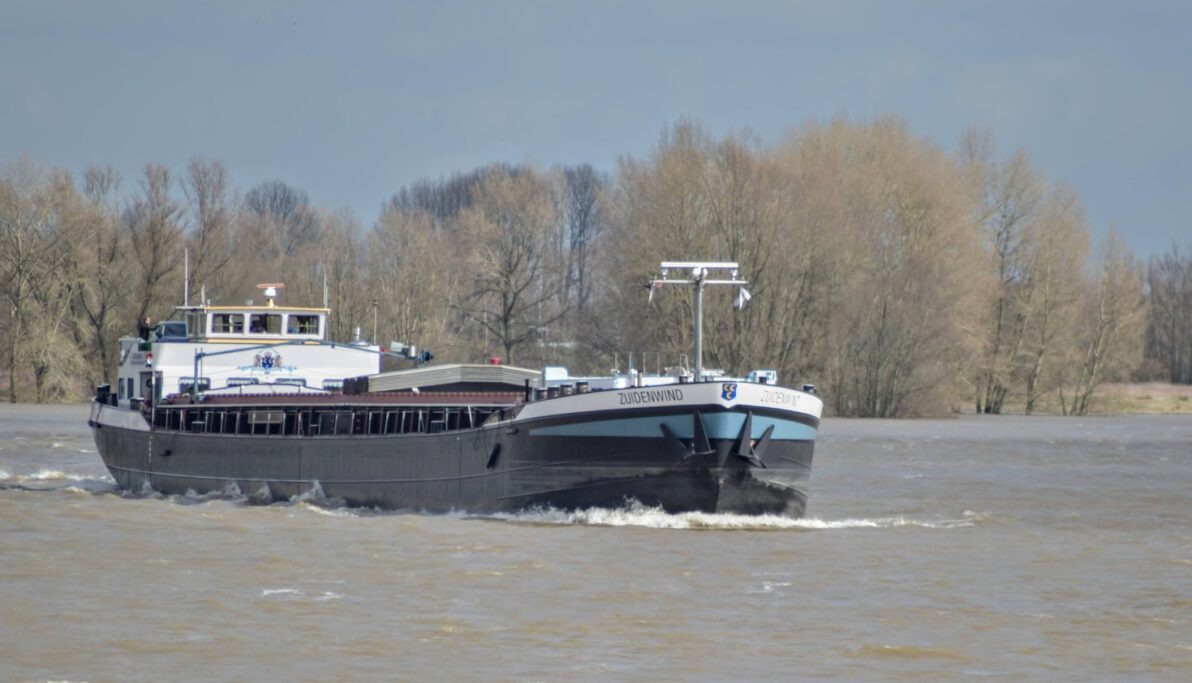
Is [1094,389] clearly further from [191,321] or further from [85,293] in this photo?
[191,321]

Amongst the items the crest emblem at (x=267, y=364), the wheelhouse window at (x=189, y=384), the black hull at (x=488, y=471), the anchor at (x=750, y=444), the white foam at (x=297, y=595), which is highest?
the crest emblem at (x=267, y=364)

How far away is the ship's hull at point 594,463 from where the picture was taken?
31.1 metres

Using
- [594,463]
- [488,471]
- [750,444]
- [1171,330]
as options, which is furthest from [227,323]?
[1171,330]

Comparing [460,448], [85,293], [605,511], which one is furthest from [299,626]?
[85,293]

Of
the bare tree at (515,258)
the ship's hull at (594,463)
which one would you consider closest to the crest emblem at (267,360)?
the ship's hull at (594,463)

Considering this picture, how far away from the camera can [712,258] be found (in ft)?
272

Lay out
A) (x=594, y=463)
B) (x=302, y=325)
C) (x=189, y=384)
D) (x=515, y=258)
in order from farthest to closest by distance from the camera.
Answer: (x=515, y=258) → (x=302, y=325) → (x=189, y=384) → (x=594, y=463)

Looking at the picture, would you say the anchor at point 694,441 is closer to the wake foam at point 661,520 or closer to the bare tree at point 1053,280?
the wake foam at point 661,520

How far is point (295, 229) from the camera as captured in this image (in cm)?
14050

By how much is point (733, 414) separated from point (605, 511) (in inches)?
119

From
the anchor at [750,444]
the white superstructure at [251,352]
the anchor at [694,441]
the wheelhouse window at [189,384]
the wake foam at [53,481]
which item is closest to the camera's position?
the anchor at [694,441]

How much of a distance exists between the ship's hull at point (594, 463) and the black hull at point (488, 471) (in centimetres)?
2

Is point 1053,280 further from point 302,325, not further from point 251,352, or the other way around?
point 251,352

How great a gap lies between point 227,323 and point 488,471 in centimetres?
1493
